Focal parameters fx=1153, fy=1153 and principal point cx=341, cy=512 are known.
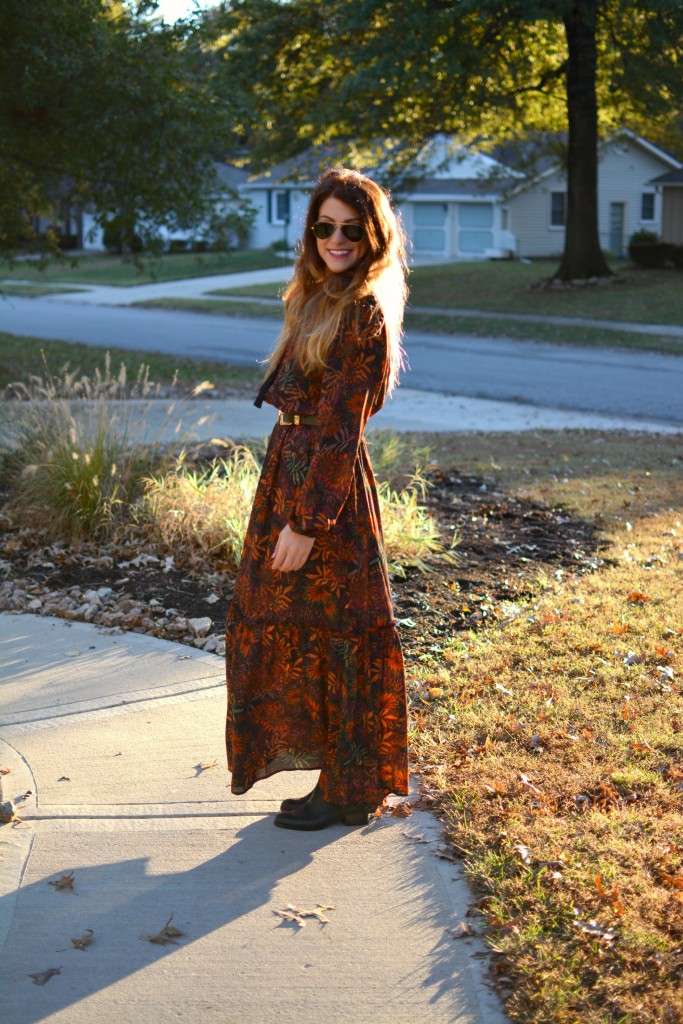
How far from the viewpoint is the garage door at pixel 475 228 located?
4562 cm

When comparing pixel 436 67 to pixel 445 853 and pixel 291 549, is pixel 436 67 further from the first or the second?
pixel 445 853

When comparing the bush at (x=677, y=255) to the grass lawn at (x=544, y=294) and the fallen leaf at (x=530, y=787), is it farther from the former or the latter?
the fallen leaf at (x=530, y=787)

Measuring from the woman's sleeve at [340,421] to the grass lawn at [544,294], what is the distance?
68.3ft

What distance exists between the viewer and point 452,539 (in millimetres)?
→ 6984

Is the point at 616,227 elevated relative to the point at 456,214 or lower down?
lower down

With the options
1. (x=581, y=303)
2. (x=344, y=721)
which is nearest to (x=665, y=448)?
(x=344, y=721)

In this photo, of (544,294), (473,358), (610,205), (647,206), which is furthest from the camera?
(647,206)

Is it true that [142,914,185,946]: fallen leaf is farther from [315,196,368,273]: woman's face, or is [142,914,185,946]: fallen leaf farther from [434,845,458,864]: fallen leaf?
[315,196,368,273]: woman's face

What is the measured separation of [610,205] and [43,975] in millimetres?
46666

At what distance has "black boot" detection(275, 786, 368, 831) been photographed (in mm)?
3768

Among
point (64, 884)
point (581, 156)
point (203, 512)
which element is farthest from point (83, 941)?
point (581, 156)

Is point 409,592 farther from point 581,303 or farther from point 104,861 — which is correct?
point 581,303

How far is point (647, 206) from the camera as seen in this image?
152 feet

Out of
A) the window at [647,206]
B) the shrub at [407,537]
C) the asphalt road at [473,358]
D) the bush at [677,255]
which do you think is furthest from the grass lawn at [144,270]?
the shrub at [407,537]
